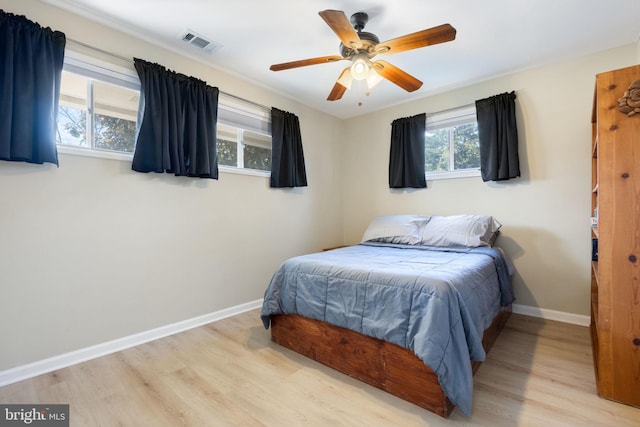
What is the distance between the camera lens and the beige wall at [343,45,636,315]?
2664mm

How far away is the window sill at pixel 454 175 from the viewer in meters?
3.25

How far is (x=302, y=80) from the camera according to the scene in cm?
320

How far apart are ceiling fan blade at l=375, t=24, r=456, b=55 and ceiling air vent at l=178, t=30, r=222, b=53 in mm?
1482

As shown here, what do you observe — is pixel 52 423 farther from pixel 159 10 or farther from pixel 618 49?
pixel 618 49

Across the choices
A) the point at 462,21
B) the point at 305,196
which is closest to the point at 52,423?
the point at 305,196

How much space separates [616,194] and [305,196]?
9.56 feet

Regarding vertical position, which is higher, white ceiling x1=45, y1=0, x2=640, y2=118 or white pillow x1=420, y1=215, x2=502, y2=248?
white ceiling x1=45, y1=0, x2=640, y2=118

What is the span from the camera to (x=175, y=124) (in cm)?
248

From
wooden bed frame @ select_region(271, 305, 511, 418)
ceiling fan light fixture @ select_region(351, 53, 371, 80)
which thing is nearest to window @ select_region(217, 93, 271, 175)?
ceiling fan light fixture @ select_region(351, 53, 371, 80)

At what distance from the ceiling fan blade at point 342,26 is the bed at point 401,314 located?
1.47 metres

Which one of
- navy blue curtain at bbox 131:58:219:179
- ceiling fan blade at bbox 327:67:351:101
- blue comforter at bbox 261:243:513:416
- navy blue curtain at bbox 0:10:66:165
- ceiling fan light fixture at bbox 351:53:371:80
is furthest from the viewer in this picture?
navy blue curtain at bbox 131:58:219:179

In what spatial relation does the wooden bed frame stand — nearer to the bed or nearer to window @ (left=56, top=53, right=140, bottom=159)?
the bed

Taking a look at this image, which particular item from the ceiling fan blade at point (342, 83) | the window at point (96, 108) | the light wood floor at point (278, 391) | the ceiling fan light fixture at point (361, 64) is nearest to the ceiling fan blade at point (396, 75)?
the ceiling fan light fixture at point (361, 64)

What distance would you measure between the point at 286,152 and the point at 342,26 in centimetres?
193
